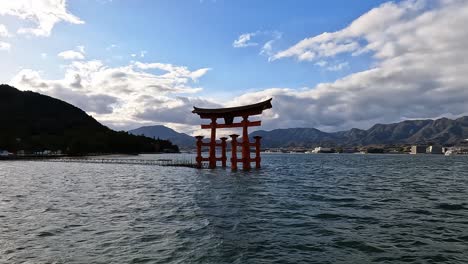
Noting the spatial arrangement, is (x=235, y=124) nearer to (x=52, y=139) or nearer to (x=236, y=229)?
(x=236, y=229)

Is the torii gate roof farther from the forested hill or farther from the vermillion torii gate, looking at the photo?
the forested hill

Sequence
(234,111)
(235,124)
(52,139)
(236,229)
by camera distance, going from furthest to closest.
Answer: (52,139), (235,124), (234,111), (236,229)

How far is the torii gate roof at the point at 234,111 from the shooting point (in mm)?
50156

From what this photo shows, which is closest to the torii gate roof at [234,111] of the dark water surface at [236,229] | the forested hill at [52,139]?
the dark water surface at [236,229]

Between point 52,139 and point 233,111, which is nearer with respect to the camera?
point 233,111

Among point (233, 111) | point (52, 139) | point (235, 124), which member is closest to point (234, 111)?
point (233, 111)

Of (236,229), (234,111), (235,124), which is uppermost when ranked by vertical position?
(234,111)

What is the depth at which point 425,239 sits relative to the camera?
1292 cm

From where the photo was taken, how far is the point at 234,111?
52.8 metres

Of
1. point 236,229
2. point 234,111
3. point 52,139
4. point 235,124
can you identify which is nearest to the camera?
point 236,229

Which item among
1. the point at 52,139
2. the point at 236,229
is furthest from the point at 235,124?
the point at 52,139

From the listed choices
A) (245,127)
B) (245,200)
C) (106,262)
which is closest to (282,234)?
(106,262)

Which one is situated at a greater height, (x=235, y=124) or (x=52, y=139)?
(x=52, y=139)

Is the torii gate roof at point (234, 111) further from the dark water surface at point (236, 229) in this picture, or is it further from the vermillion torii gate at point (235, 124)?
the dark water surface at point (236, 229)
